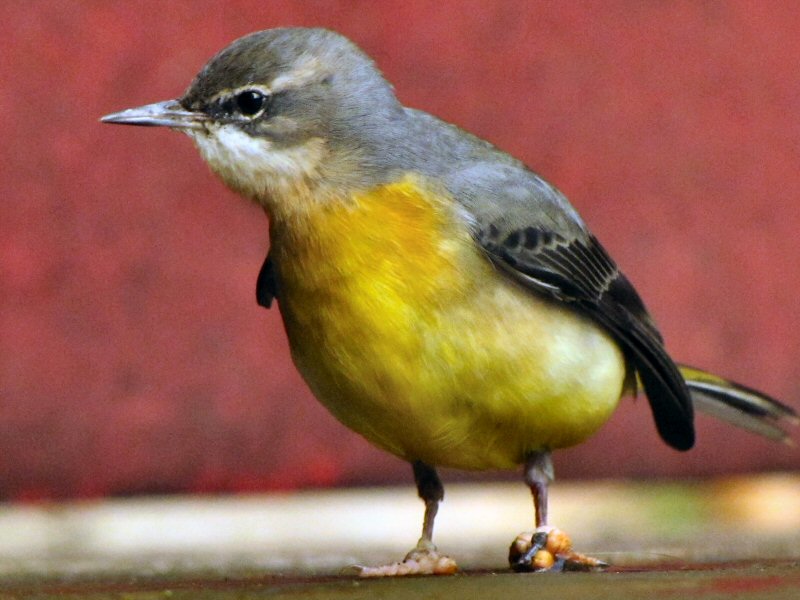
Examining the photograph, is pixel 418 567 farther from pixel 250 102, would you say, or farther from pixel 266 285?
pixel 250 102

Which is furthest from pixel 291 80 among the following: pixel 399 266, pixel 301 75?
pixel 399 266

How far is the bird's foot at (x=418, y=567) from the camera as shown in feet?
11.4

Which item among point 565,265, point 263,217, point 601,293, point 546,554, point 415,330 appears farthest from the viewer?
point 263,217

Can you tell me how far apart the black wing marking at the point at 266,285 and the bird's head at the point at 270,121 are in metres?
0.39

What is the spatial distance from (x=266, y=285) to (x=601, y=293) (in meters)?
0.88

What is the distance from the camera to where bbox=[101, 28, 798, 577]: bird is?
11.2ft

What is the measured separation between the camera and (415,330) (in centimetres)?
338

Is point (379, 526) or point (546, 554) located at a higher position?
point (379, 526)

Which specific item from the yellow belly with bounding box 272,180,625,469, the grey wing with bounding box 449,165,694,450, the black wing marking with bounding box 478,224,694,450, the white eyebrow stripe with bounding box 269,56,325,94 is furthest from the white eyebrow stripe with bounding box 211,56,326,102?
the black wing marking with bounding box 478,224,694,450

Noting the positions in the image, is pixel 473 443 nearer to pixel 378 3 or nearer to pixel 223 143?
Answer: pixel 223 143

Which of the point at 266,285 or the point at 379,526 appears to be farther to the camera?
the point at 379,526

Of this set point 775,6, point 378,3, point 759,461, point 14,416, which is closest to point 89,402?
point 14,416

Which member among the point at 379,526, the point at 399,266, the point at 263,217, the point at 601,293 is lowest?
the point at 379,526

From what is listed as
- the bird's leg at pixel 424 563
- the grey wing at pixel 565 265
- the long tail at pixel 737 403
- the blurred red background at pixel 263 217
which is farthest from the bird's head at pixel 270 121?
the blurred red background at pixel 263 217
